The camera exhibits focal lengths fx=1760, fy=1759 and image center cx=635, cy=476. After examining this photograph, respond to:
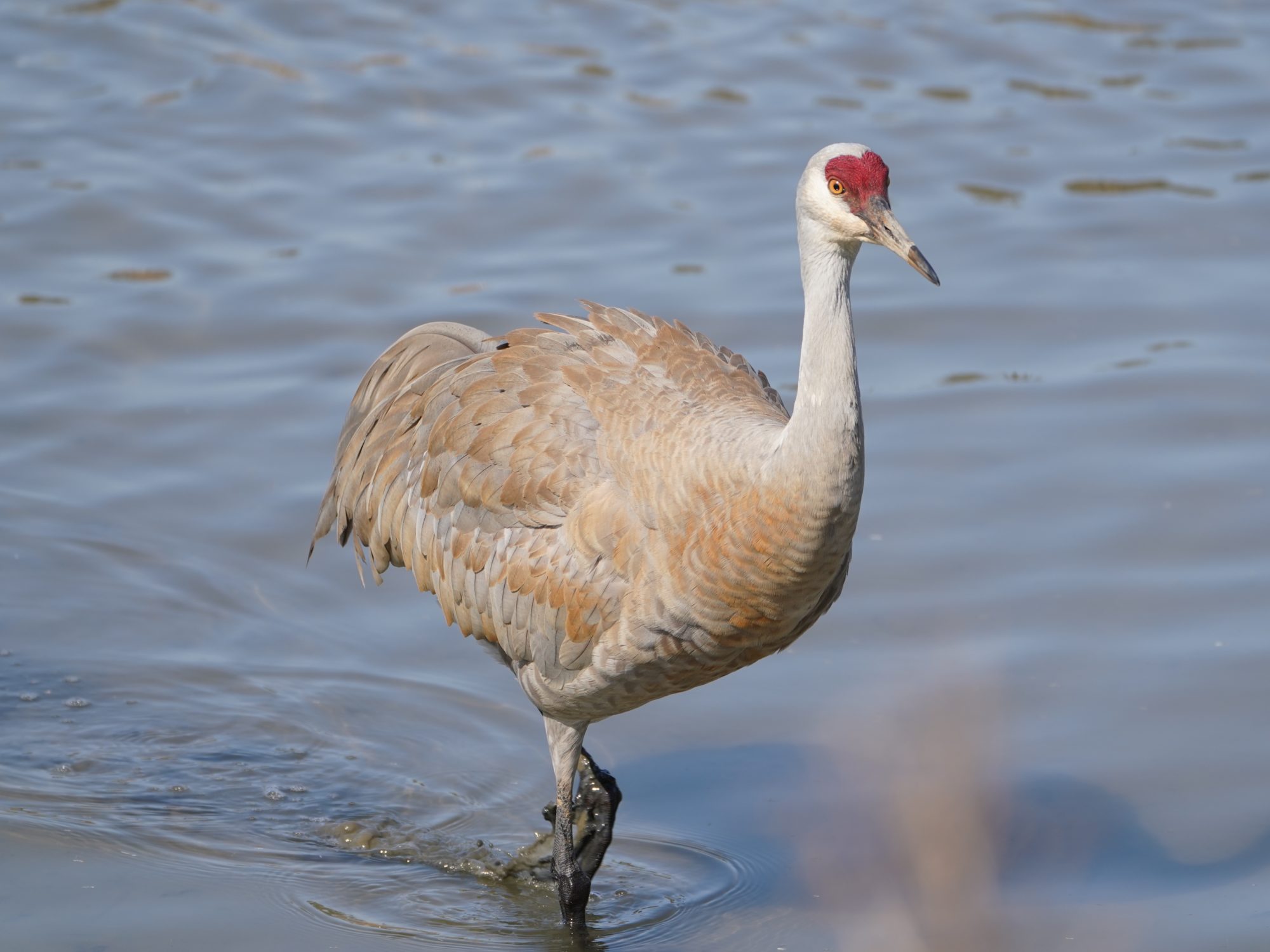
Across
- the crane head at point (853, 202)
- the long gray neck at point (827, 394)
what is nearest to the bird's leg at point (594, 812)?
the long gray neck at point (827, 394)

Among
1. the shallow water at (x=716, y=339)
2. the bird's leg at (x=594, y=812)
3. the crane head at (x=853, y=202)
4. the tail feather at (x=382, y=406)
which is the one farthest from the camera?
the tail feather at (x=382, y=406)

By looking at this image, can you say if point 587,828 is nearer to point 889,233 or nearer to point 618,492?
point 618,492

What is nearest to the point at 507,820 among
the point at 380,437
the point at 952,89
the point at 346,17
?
the point at 380,437

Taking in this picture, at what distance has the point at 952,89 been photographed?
11656 mm

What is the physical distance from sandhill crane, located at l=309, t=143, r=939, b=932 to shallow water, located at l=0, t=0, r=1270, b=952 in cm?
56

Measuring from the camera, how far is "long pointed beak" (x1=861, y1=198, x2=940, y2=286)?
404 centimetres

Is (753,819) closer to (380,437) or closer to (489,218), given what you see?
(380,437)

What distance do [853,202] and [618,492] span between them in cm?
104

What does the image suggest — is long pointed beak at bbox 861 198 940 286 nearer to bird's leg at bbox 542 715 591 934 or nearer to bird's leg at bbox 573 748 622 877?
bird's leg at bbox 542 715 591 934

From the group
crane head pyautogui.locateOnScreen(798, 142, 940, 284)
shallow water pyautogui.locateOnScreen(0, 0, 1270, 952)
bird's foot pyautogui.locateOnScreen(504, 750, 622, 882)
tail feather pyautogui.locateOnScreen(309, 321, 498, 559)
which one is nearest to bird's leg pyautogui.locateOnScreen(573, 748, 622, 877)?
bird's foot pyautogui.locateOnScreen(504, 750, 622, 882)

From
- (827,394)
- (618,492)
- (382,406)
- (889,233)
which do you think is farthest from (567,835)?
(889,233)

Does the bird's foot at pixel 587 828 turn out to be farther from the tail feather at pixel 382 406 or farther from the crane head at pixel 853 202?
the crane head at pixel 853 202

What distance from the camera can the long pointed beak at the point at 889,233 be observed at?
13.3 feet

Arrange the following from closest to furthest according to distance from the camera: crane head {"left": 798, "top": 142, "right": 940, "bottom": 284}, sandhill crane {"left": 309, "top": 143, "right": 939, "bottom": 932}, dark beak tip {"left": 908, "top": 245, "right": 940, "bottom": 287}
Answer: dark beak tip {"left": 908, "top": 245, "right": 940, "bottom": 287} < crane head {"left": 798, "top": 142, "right": 940, "bottom": 284} < sandhill crane {"left": 309, "top": 143, "right": 939, "bottom": 932}
